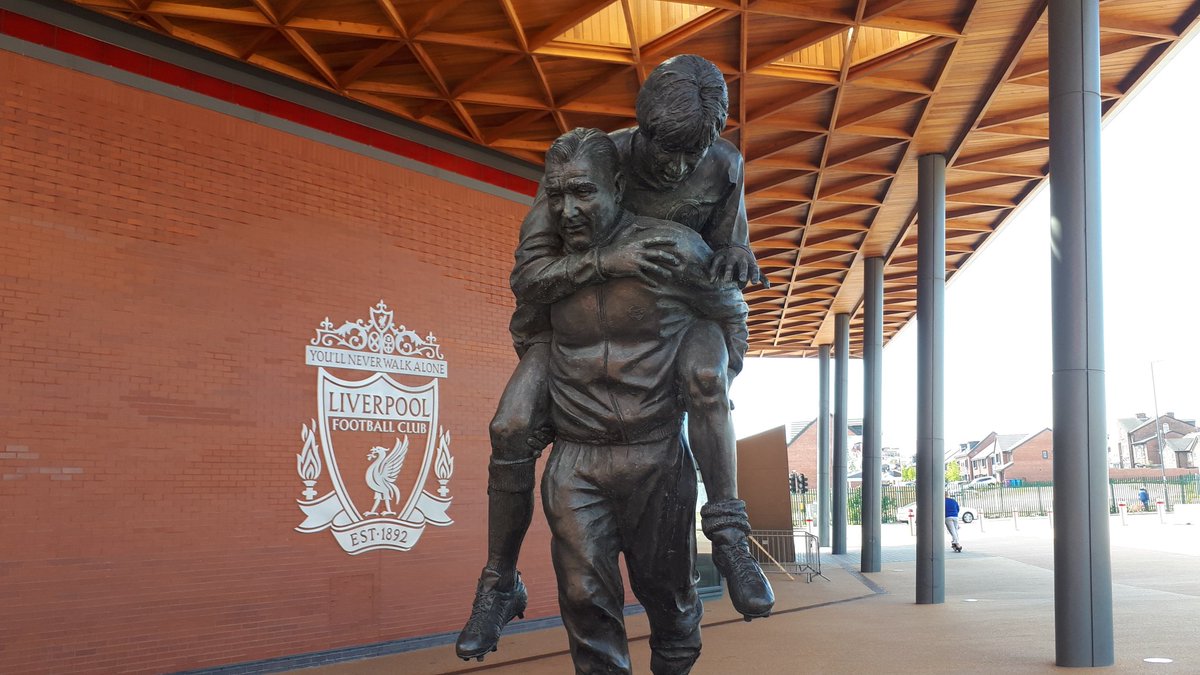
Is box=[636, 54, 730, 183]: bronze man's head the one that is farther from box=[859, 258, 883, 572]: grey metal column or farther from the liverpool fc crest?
box=[859, 258, 883, 572]: grey metal column

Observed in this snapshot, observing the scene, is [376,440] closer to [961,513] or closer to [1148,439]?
[961,513]

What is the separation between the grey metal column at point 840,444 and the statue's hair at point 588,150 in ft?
79.6

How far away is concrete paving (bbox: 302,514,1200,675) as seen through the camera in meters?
9.80

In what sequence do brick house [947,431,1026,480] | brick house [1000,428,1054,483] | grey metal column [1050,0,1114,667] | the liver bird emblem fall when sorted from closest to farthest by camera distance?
grey metal column [1050,0,1114,667], the liver bird emblem, brick house [1000,428,1054,483], brick house [947,431,1026,480]

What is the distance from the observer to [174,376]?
9.93 metres

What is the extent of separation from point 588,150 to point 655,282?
1.44ft

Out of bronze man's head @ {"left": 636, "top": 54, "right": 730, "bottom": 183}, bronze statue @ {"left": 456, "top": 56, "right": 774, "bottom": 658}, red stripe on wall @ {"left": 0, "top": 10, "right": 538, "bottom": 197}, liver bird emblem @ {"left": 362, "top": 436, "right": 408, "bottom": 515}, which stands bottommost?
liver bird emblem @ {"left": 362, "top": 436, "right": 408, "bottom": 515}

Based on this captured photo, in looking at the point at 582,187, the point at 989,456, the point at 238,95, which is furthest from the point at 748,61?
the point at 989,456

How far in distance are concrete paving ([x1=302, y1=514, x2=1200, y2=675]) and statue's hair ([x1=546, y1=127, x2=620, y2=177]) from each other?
696 centimetres

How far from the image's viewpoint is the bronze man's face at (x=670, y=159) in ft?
9.75

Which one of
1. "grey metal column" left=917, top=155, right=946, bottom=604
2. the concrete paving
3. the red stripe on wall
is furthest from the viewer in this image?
"grey metal column" left=917, top=155, right=946, bottom=604

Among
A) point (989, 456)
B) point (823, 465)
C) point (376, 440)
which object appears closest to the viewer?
point (376, 440)

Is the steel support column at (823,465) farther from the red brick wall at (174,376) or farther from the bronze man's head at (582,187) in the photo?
the bronze man's head at (582,187)

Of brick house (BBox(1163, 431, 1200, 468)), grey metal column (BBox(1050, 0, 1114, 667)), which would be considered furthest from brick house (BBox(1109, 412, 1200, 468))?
grey metal column (BBox(1050, 0, 1114, 667))
